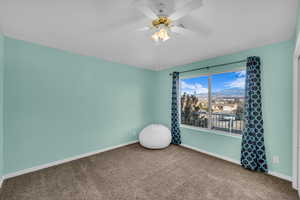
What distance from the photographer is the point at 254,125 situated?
2.41 metres

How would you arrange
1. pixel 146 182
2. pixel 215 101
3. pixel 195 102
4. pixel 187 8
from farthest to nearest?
1. pixel 195 102
2. pixel 215 101
3. pixel 146 182
4. pixel 187 8

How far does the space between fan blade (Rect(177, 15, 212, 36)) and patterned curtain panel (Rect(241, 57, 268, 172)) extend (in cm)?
118

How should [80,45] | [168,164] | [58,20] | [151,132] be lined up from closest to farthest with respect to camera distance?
[58,20] → [80,45] → [168,164] → [151,132]

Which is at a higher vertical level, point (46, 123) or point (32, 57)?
point (32, 57)

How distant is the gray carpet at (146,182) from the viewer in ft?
5.99

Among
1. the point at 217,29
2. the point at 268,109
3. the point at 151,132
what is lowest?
the point at 151,132

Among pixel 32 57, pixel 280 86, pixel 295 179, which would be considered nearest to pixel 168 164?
pixel 295 179

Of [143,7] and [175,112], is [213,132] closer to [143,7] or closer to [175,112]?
[175,112]

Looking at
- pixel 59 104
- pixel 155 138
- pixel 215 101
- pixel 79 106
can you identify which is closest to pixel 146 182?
pixel 155 138

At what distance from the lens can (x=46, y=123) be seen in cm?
253

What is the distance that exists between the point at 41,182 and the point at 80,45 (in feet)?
8.14

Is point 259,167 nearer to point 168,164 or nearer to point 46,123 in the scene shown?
point 168,164

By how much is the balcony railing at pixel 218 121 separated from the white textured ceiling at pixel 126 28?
1.52m

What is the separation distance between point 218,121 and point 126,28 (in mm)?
2982
